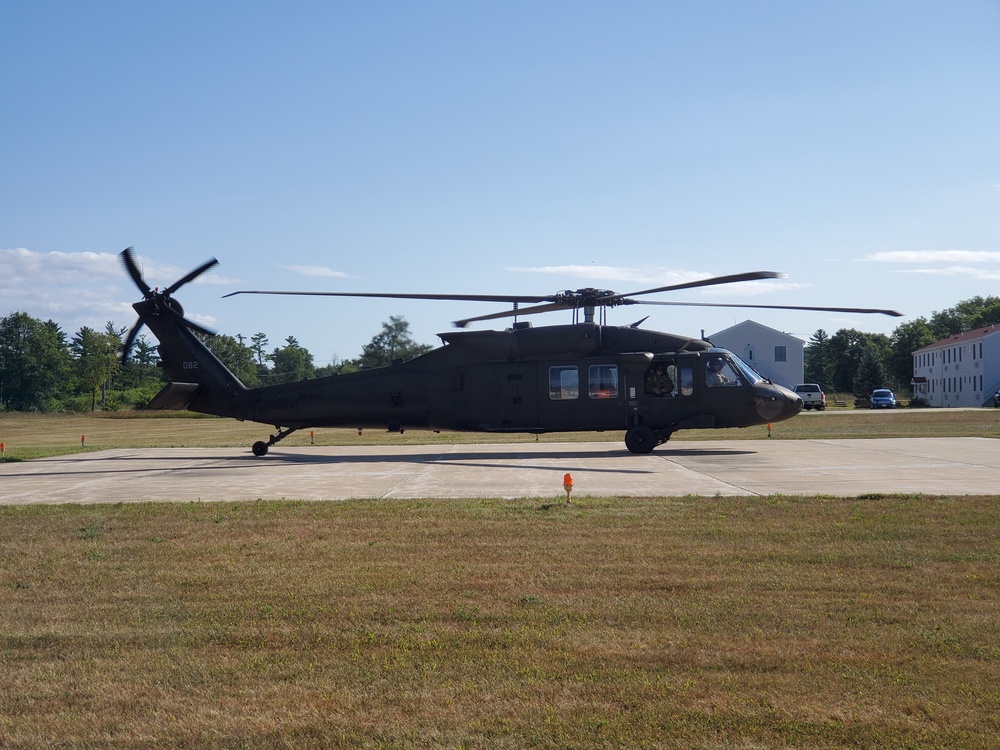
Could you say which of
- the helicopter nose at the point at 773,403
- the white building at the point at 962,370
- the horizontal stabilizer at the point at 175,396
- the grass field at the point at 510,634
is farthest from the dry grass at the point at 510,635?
the white building at the point at 962,370

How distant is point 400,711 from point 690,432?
1226 inches

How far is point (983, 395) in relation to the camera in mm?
90562

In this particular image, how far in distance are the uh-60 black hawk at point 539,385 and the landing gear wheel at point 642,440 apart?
0.03 m

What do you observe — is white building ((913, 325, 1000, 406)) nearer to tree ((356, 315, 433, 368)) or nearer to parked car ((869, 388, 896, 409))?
Result: parked car ((869, 388, 896, 409))

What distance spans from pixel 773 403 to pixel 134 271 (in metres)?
19.0

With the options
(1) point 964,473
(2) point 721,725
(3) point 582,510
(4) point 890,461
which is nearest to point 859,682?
(2) point 721,725

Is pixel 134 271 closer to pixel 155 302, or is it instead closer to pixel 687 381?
pixel 155 302

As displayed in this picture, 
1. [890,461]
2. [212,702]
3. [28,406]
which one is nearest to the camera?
[212,702]

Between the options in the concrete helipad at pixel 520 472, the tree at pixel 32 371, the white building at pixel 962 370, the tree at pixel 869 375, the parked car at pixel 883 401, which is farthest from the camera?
the tree at pixel 32 371

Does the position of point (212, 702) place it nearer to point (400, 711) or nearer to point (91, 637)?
point (400, 711)

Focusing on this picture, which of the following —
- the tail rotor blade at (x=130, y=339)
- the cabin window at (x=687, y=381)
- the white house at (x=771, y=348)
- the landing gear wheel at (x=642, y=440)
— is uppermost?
the white house at (x=771, y=348)

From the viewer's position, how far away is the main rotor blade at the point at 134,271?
2477 centimetres

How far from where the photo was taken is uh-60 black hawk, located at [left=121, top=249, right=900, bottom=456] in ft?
75.9

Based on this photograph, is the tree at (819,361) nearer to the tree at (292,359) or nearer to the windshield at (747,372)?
the tree at (292,359)
